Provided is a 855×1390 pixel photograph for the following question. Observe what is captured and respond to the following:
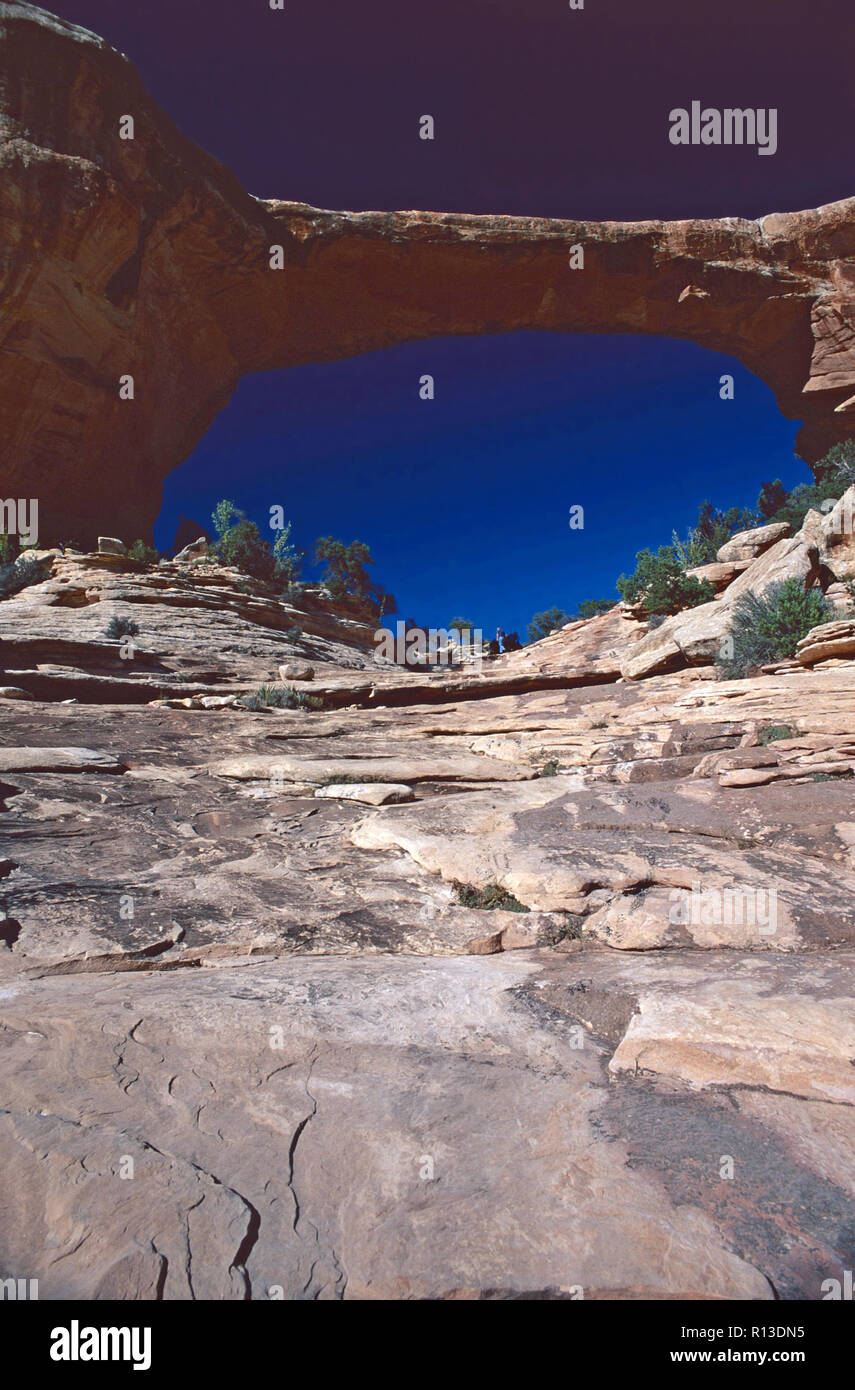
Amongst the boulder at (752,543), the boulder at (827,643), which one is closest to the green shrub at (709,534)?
the boulder at (752,543)

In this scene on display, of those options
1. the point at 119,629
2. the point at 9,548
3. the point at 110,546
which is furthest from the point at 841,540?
the point at 9,548

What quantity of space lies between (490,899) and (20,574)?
19533 mm

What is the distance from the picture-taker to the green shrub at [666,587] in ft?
64.4

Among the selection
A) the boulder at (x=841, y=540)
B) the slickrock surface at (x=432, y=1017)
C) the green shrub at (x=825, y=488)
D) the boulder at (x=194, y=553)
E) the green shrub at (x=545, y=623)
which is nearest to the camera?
the slickrock surface at (x=432, y=1017)

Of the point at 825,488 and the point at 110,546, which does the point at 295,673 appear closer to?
the point at 110,546

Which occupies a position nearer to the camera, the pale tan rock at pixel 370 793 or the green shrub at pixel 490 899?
the green shrub at pixel 490 899

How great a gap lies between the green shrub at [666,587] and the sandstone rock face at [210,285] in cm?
1754

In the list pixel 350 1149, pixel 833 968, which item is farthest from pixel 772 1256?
pixel 833 968

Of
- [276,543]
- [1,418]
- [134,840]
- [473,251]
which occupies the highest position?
[473,251]

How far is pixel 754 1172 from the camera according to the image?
2.84 meters

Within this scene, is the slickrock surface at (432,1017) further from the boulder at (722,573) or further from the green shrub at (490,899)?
the boulder at (722,573)
